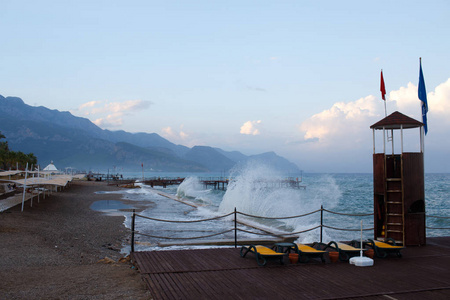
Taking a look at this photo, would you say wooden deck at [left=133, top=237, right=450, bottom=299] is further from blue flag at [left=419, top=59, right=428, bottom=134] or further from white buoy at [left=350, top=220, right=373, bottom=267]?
blue flag at [left=419, top=59, right=428, bottom=134]

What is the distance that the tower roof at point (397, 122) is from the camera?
8.24m

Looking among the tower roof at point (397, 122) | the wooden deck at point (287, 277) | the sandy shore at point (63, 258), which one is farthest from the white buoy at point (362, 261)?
the sandy shore at point (63, 258)

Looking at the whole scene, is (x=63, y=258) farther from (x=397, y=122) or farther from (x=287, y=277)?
(x=397, y=122)

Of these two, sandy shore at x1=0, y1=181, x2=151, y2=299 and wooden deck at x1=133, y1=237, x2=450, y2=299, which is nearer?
wooden deck at x1=133, y1=237, x2=450, y2=299

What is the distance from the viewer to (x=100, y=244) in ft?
41.1

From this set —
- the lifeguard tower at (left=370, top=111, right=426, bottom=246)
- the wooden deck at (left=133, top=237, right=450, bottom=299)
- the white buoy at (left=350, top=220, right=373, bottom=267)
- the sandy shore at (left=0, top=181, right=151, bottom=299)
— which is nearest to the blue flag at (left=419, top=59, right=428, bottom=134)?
the lifeguard tower at (left=370, top=111, right=426, bottom=246)

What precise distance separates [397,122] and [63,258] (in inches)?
352

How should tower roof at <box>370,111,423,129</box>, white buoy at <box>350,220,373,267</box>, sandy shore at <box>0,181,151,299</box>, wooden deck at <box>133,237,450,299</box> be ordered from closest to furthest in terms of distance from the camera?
wooden deck at <box>133,237,450,299</box> → sandy shore at <box>0,181,151,299</box> → white buoy at <box>350,220,373,267</box> → tower roof at <box>370,111,423,129</box>

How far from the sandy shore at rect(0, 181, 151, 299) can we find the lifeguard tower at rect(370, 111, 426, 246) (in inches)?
227

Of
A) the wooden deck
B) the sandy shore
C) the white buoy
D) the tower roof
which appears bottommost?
the sandy shore

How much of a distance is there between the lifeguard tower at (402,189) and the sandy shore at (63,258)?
5757 mm

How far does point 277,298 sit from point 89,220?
15.7 m

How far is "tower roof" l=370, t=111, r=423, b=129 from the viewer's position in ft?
27.0

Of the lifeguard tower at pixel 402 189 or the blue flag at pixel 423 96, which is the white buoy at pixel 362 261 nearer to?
the lifeguard tower at pixel 402 189
